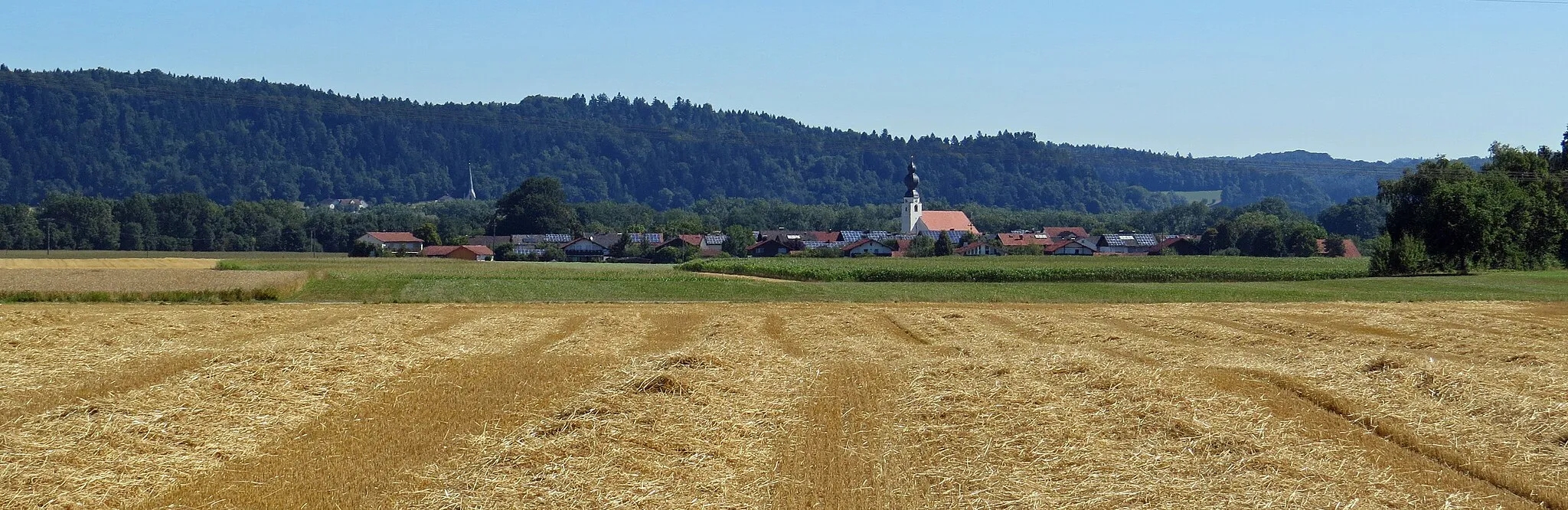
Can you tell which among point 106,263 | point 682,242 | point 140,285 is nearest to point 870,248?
point 682,242

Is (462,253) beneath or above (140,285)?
beneath

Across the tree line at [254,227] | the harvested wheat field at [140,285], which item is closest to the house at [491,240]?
the tree line at [254,227]

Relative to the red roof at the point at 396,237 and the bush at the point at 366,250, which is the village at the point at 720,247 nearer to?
the red roof at the point at 396,237

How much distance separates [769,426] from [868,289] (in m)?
43.6

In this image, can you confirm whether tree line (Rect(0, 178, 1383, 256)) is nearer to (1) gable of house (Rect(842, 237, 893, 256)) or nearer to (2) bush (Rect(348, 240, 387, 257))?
(2) bush (Rect(348, 240, 387, 257))

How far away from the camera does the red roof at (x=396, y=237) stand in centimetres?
14900

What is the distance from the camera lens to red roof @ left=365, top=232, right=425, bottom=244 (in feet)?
489

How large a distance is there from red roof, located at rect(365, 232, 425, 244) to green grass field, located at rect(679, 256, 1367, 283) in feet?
266

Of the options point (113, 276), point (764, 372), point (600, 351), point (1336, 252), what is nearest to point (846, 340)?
point (600, 351)

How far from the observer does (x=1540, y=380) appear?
1742 centimetres

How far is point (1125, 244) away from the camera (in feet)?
566

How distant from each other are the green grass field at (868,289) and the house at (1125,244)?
318ft

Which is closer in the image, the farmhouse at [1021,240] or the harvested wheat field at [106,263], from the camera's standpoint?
the harvested wheat field at [106,263]

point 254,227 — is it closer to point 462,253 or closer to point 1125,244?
point 462,253
